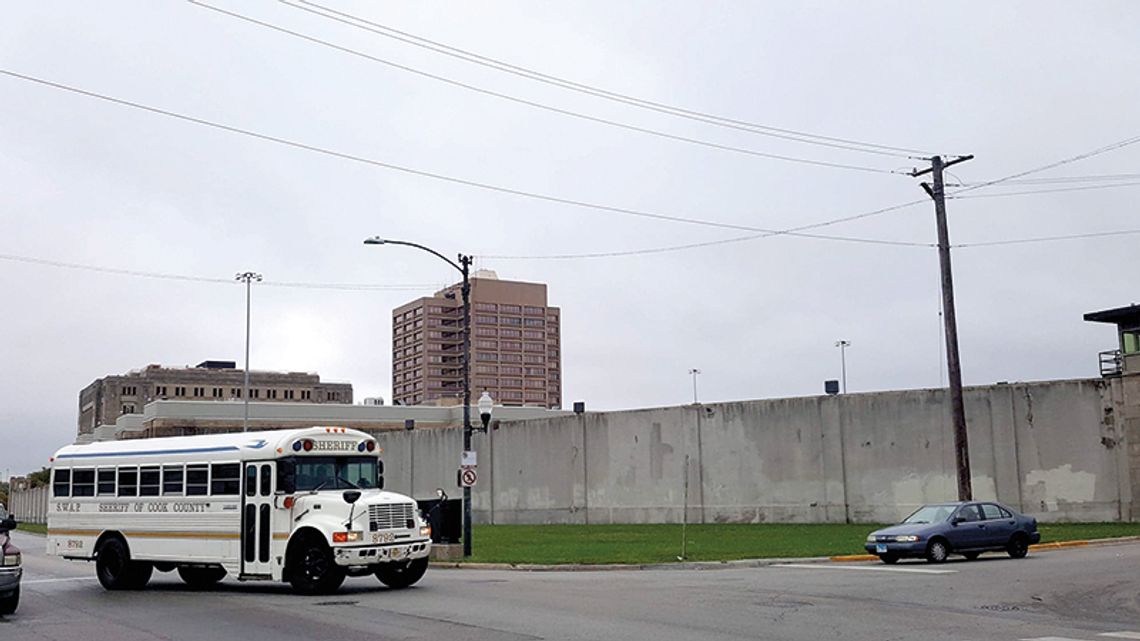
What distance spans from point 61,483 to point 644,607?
13304mm

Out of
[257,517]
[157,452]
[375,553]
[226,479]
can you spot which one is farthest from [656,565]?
[157,452]

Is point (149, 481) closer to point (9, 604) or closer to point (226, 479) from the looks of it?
point (226, 479)

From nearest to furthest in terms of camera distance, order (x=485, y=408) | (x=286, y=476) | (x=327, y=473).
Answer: (x=286, y=476), (x=327, y=473), (x=485, y=408)

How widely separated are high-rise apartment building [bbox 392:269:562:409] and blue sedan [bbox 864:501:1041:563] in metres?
130

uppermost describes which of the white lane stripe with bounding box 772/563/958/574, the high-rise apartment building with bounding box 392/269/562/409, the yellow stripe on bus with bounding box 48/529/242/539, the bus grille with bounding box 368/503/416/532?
the high-rise apartment building with bounding box 392/269/562/409

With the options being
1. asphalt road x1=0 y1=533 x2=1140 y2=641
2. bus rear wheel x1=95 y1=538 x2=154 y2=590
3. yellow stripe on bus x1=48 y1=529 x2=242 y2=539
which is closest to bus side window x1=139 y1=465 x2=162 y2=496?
yellow stripe on bus x1=48 y1=529 x2=242 y2=539

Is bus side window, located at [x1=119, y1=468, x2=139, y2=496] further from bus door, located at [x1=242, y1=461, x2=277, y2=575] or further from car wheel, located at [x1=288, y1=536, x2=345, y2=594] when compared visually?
car wheel, located at [x1=288, y1=536, x2=345, y2=594]

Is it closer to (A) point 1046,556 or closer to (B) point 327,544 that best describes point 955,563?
(A) point 1046,556

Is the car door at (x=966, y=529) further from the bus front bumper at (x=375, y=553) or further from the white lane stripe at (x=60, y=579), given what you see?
the white lane stripe at (x=60, y=579)

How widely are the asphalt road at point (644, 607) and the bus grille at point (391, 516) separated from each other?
115cm

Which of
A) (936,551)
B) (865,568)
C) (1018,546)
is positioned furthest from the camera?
(1018,546)

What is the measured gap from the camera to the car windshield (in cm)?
2723

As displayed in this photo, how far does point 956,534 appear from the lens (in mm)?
26797

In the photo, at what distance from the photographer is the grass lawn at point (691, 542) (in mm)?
29812
